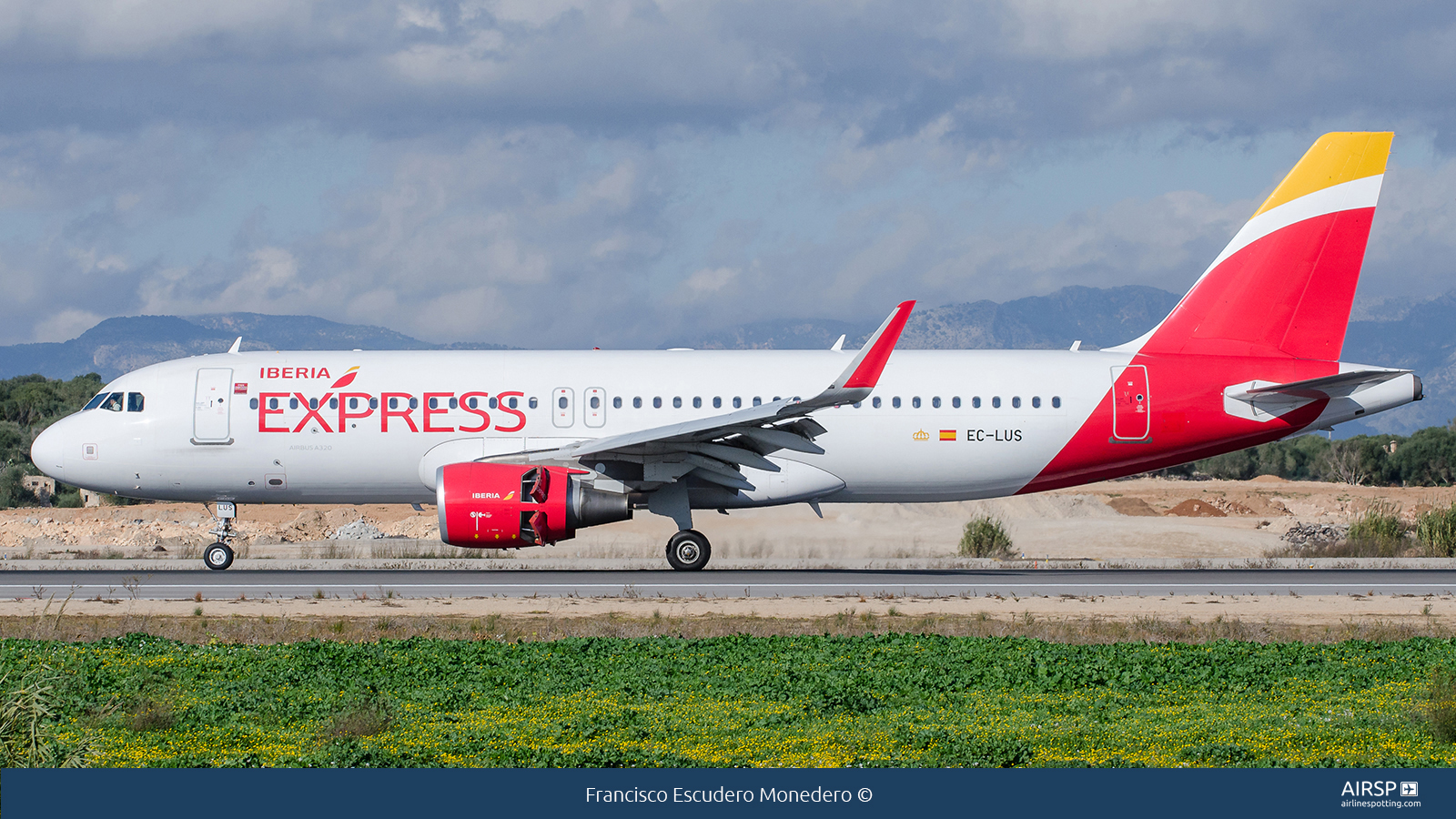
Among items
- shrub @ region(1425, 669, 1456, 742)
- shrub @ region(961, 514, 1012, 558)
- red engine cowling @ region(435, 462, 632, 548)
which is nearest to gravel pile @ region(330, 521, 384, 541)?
shrub @ region(961, 514, 1012, 558)

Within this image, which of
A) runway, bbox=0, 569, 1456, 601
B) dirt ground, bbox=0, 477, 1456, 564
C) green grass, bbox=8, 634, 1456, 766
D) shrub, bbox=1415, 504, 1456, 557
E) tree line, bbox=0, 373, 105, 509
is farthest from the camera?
tree line, bbox=0, 373, 105, 509

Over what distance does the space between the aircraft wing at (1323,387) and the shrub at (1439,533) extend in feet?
24.1

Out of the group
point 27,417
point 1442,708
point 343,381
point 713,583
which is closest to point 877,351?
point 713,583

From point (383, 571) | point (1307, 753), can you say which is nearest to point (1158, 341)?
point (383, 571)

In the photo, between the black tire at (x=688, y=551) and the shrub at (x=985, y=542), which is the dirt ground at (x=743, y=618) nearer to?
the black tire at (x=688, y=551)

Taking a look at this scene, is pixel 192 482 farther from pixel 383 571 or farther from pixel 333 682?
pixel 333 682

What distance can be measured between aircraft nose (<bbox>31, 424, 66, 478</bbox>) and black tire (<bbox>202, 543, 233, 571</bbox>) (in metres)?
3.20

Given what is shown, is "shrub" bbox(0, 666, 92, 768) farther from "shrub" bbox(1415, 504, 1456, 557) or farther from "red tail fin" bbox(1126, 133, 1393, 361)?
"shrub" bbox(1415, 504, 1456, 557)

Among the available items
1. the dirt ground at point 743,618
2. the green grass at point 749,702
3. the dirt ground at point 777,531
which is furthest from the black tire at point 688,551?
the green grass at point 749,702

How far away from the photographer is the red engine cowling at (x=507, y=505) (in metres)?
20.9

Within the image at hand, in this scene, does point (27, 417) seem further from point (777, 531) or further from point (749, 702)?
point (749, 702)

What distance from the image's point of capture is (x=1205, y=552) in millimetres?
32031

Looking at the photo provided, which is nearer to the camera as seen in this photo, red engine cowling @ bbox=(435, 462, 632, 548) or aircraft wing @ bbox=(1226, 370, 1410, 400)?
red engine cowling @ bbox=(435, 462, 632, 548)

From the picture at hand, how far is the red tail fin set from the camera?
23594 millimetres
